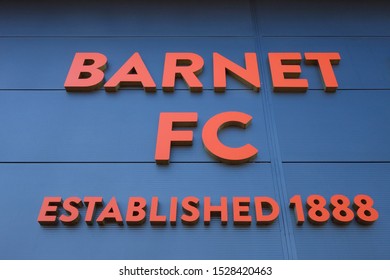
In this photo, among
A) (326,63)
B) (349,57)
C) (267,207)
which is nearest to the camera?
(267,207)

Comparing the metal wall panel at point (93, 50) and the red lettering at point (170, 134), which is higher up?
the metal wall panel at point (93, 50)

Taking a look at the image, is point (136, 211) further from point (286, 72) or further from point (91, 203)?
point (286, 72)

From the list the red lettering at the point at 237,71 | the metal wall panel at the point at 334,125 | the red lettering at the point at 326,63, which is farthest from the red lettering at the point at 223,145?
the red lettering at the point at 326,63

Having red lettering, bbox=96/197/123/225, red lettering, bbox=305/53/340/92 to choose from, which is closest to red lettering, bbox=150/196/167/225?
red lettering, bbox=96/197/123/225

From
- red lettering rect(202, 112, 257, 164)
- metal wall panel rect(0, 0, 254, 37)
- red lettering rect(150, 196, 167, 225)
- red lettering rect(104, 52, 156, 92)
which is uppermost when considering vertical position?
metal wall panel rect(0, 0, 254, 37)

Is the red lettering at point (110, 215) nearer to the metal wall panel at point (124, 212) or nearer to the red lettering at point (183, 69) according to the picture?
the metal wall panel at point (124, 212)

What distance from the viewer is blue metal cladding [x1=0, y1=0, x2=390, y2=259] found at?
3.96 meters

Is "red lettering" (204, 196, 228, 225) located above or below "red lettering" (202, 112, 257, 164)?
below

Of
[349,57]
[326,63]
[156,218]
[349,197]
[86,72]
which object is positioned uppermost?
[349,57]

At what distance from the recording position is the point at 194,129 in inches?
186

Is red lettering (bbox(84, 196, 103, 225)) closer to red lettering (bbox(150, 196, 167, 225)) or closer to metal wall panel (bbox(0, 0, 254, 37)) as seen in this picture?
red lettering (bbox(150, 196, 167, 225))

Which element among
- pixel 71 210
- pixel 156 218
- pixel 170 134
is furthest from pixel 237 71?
pixel 71 210

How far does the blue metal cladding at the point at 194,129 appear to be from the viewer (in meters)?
3.96

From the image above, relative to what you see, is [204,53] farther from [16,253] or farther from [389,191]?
[16,253]
